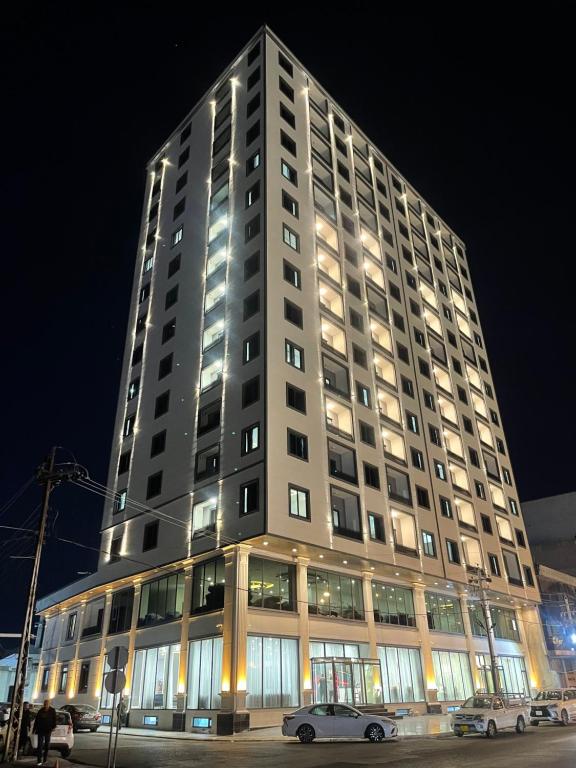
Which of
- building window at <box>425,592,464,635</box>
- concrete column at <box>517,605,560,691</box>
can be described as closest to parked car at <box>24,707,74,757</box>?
building window at <box>425,592,464,635</box>

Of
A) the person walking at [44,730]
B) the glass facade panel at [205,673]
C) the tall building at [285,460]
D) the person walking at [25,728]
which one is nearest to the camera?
the person walking at [44,730]

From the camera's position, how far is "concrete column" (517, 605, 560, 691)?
1950 inches

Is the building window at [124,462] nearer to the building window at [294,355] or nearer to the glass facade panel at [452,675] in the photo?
the building window at [294,355]

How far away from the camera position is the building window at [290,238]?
40.4 metres

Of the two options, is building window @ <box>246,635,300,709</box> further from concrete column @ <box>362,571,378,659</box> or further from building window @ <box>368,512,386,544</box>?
building window @ <box>368,512,386,544</box>

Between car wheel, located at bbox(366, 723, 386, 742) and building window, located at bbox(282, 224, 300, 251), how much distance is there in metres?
29.7

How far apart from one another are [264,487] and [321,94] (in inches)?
1639

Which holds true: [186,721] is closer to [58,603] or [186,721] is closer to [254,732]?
[254,732]

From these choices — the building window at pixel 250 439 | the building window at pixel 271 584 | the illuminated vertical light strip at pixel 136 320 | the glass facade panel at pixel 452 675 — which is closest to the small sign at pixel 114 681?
the building window at pixel 271 584

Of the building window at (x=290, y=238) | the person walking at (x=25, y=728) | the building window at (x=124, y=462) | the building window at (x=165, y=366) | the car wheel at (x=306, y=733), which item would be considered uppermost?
the building window at (x=290, y=238)

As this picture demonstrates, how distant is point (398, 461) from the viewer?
136ft

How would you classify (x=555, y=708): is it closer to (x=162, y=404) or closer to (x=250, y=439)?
(x=250, y=439)

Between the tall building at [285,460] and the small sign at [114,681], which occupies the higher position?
the tall building at [285,460]

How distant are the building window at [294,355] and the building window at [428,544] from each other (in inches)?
613
